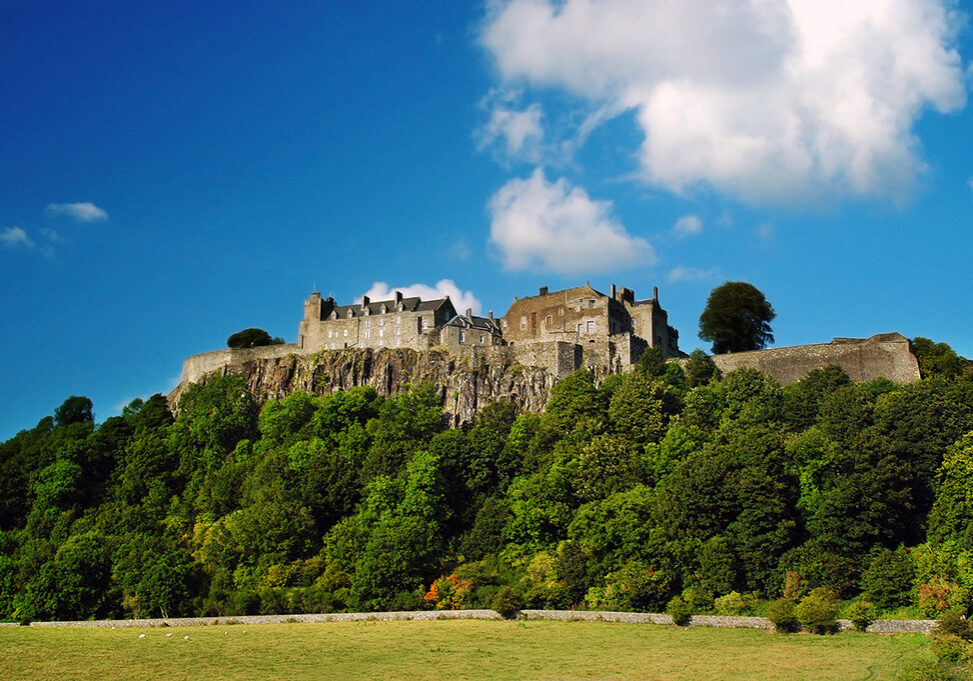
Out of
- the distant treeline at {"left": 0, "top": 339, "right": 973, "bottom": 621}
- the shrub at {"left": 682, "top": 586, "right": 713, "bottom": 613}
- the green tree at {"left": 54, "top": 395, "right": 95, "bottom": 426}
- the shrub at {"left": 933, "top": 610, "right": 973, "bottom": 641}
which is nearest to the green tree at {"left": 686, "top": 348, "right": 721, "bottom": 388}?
the distant treeline at {"left": 0, "top": 339, "right": 973, "bottom": 621}

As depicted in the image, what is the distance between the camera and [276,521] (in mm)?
59406

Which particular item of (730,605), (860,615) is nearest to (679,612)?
(730,605)

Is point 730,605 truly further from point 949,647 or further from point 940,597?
point 949,647

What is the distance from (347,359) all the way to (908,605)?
1831 inches

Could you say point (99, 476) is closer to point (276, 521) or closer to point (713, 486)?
point (276, 521)

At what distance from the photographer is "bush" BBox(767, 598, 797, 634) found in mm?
41875

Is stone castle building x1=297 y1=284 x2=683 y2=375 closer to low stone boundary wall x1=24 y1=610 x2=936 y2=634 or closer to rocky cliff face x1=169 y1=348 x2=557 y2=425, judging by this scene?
rocky cliff face x1=169 y1=348 x2=557 y2=425

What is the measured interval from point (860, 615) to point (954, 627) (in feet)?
13.6

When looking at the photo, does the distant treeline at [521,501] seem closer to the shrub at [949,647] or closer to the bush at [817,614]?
the bush at [817,614]

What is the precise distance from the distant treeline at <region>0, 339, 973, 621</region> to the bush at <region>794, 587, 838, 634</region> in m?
2.98

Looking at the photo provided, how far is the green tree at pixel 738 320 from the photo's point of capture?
7912cm

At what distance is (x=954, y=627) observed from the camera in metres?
37.6

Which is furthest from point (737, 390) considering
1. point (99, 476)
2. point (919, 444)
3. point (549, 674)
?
point (99, 476)

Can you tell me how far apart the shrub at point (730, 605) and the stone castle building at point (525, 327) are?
29.5 metres
